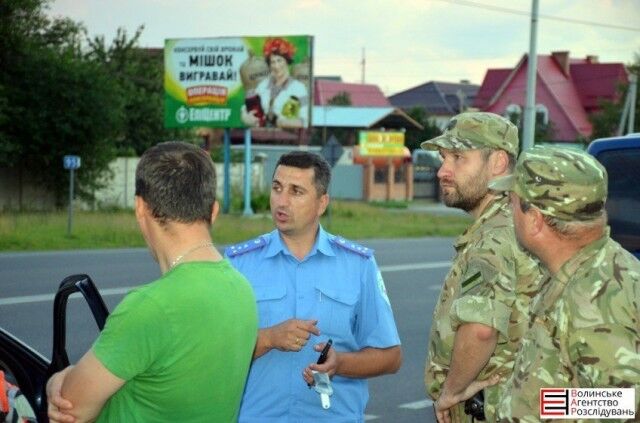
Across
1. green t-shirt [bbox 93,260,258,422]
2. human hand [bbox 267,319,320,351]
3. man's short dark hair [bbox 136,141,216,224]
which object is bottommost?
human hand [bbox 267,319,320,351]

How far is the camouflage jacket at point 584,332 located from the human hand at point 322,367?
1147 mm

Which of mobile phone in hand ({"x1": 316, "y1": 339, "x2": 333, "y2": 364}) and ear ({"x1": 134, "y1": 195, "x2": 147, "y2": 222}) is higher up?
ear ({"x1": 134, "y1": 195, "x2": 147, "y2": 222})

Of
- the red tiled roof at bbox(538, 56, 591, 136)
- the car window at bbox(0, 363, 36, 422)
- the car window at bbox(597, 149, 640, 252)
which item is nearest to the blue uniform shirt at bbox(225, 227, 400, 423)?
the car window at bbox(0, 363, 36, 422)

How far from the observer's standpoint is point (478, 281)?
420 cm

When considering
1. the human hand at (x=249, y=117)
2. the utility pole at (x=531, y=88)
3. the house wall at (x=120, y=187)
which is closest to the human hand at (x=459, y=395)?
the utility pole at (x=531, y=88)

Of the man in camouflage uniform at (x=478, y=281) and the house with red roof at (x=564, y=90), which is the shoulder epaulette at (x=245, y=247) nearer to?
the man in camouflage uniform at (x=478, y=281)

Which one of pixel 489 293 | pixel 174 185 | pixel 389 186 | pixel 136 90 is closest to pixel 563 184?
pixel 489 293

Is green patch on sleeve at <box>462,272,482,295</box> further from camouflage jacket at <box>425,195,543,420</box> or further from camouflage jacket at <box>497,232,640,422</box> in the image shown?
camouflage jacket at <box>497,232,640,422</box>

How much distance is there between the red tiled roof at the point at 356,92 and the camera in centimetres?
9262

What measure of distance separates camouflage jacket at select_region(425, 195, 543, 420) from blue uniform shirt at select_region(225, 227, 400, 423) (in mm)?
373

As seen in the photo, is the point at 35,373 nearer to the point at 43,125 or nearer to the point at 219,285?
the point at 219,285

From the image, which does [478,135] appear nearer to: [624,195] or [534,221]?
[534,221]

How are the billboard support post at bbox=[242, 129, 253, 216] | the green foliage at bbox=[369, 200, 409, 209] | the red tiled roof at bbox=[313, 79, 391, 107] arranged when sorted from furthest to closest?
1. the red tiled roof at bbox=[313, 79, 391, 107]
2. the green foliage at bbox=[369, 200, 409, 209]
3. the billboard support post at bbox=[242, 129, 253, 216]

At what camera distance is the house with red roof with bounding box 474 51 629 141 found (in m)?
72.2
